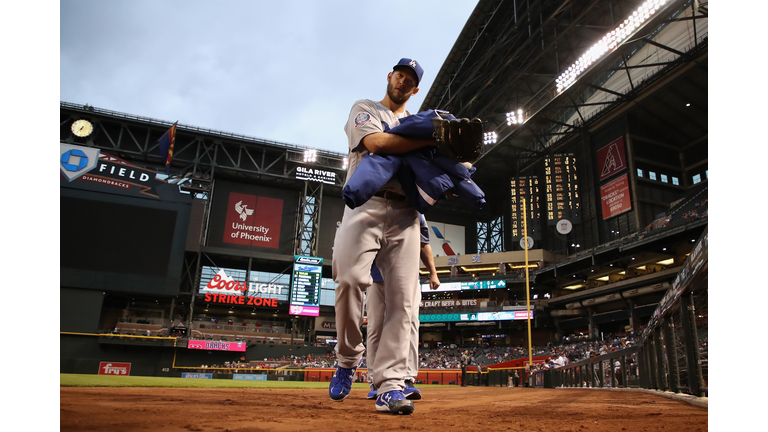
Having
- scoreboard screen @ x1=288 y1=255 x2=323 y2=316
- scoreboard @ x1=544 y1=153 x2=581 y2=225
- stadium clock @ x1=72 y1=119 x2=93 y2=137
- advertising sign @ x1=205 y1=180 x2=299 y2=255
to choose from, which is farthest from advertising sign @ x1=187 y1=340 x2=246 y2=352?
scoreboard @ x1=544 y1=153 x2=581 y2=225

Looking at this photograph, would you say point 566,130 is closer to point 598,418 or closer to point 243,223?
point 243,223

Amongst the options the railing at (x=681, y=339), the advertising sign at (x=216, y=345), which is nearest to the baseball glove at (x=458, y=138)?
the railing at (x=681, y=339)

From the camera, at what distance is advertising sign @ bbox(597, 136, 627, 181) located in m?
25.7

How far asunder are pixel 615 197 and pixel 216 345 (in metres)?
25.1

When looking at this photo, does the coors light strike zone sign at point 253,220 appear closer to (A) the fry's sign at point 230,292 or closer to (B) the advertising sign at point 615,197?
(A) the fry's sign at point 230,292

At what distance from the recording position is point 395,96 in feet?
7.68

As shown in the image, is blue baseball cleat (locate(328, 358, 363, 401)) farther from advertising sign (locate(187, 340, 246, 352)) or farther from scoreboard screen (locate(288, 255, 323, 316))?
scoreboard screen (locate(288, 255, 323, 316))

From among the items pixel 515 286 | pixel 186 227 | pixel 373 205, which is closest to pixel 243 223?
pixel 186 227

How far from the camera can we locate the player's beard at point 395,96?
2334 mm

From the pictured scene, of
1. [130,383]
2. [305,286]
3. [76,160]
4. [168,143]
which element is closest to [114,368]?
[305,286]

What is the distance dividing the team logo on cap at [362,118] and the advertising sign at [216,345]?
83.8 ft

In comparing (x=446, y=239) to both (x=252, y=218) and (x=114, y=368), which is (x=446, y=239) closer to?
(x=252, y=218)

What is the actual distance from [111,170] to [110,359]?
10.3m

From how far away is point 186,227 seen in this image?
26.3 metres
